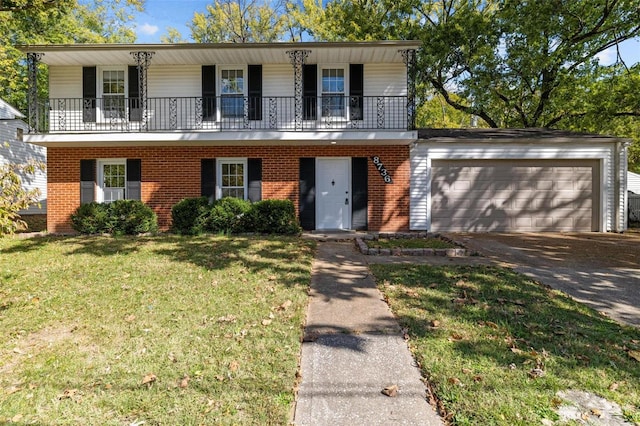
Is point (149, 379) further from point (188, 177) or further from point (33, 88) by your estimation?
point (33, 88)

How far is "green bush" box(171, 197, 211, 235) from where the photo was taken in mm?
10430

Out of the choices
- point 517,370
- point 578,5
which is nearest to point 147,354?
point 517,370

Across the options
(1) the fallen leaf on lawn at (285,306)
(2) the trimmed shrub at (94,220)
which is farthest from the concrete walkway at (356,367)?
(2) the trimmed shrub at (94,220)

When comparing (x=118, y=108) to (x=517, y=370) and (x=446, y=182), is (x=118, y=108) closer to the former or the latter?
(x=446, y=182)

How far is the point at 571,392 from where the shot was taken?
2.71 metres

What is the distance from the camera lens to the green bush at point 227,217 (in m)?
10.4

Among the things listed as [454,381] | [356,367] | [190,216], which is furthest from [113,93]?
[454,381]

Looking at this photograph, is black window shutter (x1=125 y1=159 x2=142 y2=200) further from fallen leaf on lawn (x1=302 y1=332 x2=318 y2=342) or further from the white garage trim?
fallen leaf on lawn (x1=302 y1=332 x2=318 y2=342)

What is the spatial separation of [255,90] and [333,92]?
255 centimetres

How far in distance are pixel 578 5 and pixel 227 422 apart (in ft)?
65.8

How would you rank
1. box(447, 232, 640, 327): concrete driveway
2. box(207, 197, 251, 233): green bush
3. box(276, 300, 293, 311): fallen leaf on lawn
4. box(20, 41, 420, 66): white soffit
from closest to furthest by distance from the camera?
box(276, 300, 293, 311): fallen leaf on lawn, box(447, 232, 640, 327): concrete driveway, box(20, 41, 420, 66): white soffit, box(207, 197, 251, 233): green bush

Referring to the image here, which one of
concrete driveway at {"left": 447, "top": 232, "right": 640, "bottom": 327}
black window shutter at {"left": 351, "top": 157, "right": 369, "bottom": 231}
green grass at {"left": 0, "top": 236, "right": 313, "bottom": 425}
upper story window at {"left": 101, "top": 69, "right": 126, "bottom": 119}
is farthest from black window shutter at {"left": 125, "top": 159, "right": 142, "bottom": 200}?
concrete driveway at {"left": 447, "top": 232, "right": 640, "bottom": 327}

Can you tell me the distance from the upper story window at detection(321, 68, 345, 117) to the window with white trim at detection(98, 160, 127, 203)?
22.9 feet

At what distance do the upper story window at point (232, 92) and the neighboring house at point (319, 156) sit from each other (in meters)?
0.03
